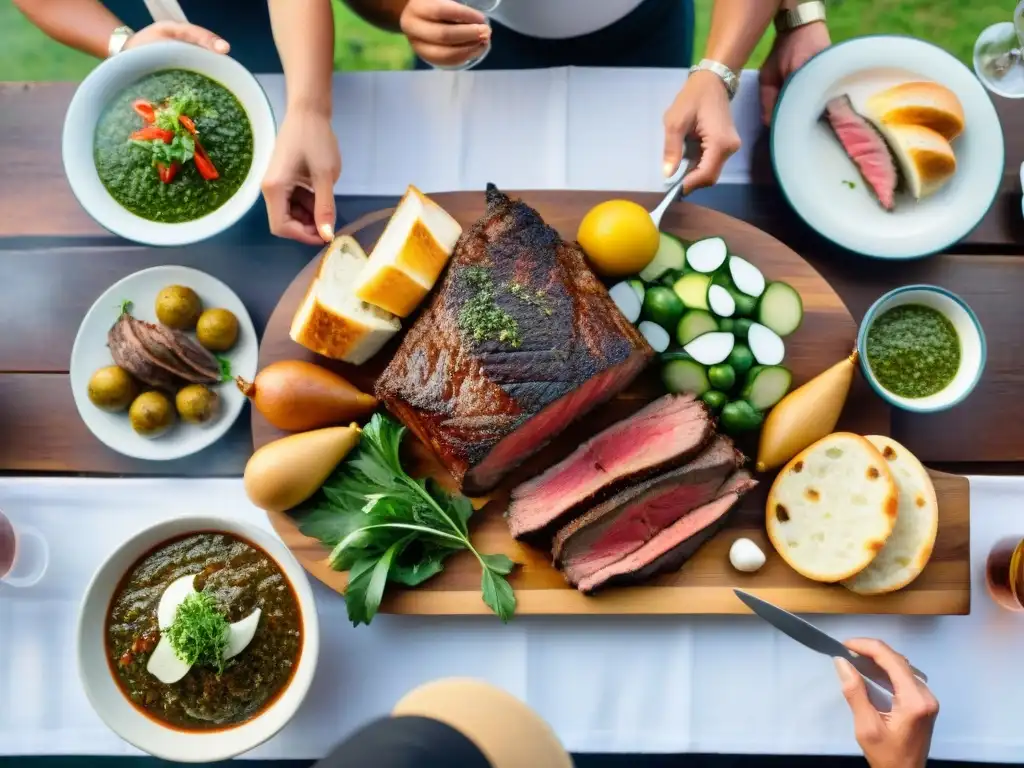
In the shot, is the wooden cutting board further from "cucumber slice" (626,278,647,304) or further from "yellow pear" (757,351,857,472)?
"cucumber slice" (626,278,647,304)

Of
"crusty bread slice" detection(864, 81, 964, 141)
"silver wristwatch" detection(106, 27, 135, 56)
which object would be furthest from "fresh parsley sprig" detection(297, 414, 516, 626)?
"crusty bread slice" detection(864, 81, 964, 141)

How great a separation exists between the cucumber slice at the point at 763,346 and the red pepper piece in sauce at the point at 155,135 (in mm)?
1727

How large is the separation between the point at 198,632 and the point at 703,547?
1383 millimetres

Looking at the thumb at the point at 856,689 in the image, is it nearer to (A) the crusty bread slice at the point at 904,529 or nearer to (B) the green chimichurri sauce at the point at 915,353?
(A) the crusty bread slice at the point at 904,529

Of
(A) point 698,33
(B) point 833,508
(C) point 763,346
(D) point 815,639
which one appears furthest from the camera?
(A) point 698,33

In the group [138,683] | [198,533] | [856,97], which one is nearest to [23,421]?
[198,533]

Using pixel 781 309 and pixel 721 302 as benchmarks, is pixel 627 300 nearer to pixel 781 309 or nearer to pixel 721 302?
pixel 721 302

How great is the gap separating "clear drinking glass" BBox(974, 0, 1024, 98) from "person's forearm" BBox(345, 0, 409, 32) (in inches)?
75.9

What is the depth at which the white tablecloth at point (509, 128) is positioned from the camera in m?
2.43

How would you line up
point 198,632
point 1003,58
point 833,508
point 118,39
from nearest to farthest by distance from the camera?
point 198,632 < point 833,508 < point 118,39 < point 1003,58

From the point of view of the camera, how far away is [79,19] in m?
2.38

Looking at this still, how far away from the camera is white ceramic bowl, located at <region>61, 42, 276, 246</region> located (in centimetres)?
213

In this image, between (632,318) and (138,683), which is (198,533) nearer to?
(138,683)

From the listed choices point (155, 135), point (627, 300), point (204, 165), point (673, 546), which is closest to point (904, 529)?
point (673, 546)
